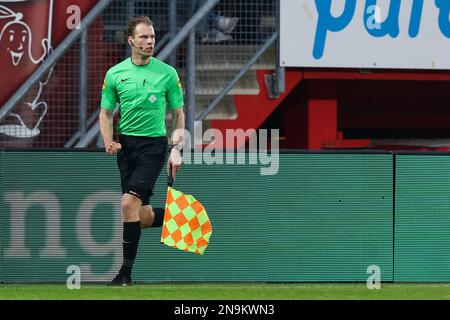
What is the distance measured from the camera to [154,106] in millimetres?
9406

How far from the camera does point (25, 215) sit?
10.6 metres

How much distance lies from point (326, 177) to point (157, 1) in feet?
11.4

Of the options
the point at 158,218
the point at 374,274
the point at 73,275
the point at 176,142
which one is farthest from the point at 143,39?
the point at 374,274

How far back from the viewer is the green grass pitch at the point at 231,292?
29.0ft

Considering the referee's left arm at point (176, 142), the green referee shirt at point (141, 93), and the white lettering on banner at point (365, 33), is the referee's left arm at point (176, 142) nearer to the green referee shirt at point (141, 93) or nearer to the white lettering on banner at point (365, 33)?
the green referee shirt at point (141, 93)

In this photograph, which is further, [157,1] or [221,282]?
[157,1]

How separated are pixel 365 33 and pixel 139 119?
215 inches

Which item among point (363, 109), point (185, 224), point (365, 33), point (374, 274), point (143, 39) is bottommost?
point (374, 274)

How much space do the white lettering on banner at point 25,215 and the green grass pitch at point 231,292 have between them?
13.9 inches

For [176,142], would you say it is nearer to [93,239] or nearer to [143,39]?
[143,39]

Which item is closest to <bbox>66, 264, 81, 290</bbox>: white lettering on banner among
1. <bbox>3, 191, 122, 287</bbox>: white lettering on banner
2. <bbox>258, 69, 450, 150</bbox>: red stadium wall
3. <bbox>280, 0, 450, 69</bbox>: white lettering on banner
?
<bbox>3, 191, 122, 287</bbox>: white lettering on banner

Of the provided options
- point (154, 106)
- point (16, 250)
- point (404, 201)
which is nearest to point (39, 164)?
point (16, 250)

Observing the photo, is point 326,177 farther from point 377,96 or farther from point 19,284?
point 377,96

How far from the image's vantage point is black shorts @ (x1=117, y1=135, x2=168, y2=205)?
9.33 meters
